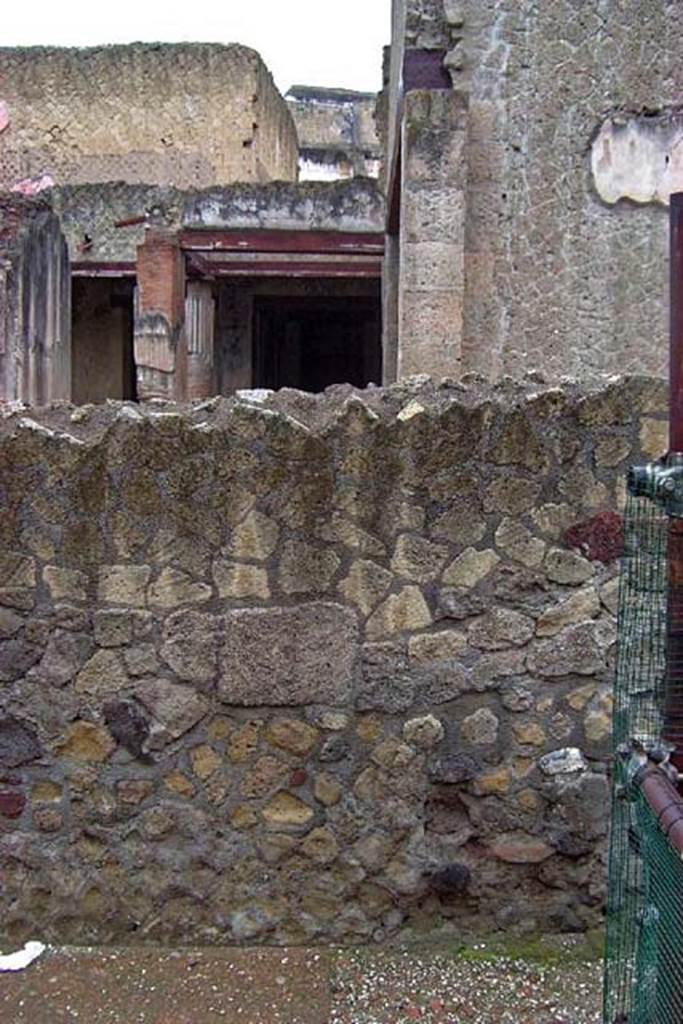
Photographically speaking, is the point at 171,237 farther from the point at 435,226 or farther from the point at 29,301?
the point at 435,226

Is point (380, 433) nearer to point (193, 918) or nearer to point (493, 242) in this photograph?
point (193, 918)

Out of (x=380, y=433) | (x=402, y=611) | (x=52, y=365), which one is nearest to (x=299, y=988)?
(x=402, y=611)

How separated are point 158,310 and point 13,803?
8.58 m

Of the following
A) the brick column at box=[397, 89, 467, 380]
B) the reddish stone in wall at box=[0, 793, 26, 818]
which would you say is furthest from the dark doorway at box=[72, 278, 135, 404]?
the reddish stone in wall at box=[0, 793, 26, 818]

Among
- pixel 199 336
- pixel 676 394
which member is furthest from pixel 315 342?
pixel 676 394

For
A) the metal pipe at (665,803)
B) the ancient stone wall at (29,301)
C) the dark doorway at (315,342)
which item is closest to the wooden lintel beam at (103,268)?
the dark doorway at (315,342)

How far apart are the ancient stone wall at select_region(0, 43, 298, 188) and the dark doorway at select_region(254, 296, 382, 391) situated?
2510 millimetres

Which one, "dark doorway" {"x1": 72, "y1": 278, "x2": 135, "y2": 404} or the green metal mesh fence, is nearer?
the green metal mesh fence

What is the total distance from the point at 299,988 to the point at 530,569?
3.86 ft

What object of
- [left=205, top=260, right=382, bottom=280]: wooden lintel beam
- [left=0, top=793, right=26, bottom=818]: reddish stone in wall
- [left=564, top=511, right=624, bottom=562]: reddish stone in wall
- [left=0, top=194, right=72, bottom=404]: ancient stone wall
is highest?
[left=205, top=260, right=382, bottom=280]: wooden lintel beam

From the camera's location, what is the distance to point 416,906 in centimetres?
291

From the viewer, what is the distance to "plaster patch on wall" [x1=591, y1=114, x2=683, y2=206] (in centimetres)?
568

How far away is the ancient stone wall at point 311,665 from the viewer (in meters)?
2.82

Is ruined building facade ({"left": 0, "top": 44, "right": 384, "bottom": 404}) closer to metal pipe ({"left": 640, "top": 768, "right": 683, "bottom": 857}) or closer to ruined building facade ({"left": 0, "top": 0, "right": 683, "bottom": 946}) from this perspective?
ruined building facade ({"left": 0, "top": 0, "right": 683, "bottom": 946})
